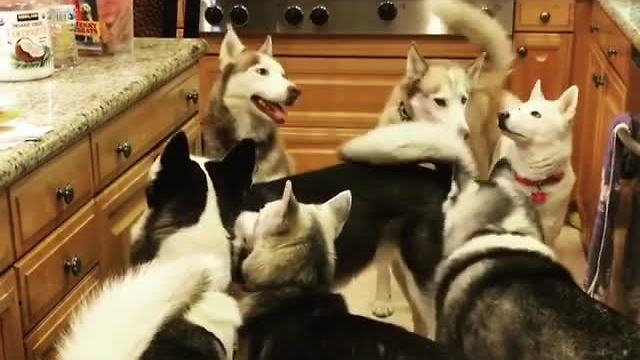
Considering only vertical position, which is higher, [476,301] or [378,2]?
[378,2]

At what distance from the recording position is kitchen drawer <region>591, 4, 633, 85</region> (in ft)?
8.55

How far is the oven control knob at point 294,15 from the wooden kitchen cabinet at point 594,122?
3.71 ft

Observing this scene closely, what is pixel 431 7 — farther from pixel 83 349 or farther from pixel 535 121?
pixel 83 349

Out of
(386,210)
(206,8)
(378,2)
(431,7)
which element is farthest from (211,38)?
(386,210)

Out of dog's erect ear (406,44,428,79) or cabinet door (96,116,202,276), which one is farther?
dog's erect ear (406,44,428,79)

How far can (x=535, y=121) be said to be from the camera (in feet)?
8.93

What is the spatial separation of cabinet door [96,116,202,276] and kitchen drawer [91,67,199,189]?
3cm

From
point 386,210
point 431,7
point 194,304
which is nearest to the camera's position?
point 194,304

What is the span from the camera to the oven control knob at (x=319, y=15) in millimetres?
3406

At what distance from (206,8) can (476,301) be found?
2.11 meters

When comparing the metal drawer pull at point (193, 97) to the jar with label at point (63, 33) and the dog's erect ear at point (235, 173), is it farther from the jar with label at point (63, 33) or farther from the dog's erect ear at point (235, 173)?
the dog's erect ear at point (235, 173)

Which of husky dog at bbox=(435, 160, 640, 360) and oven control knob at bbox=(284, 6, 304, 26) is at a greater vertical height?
oven control knob at bbox=(284, 6, 304, 26)

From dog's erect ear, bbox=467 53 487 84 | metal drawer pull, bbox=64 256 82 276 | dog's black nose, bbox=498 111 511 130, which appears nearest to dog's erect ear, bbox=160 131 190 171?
metal drawer pull, bbox=64 256 82 276

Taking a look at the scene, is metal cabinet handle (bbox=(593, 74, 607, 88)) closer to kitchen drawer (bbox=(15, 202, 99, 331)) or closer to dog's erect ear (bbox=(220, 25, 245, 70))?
dog's erect ear (bbox=(220, 25, 245, 70))
